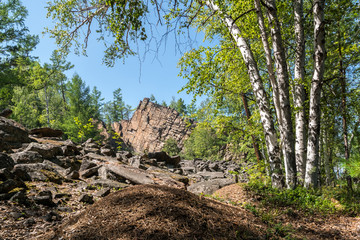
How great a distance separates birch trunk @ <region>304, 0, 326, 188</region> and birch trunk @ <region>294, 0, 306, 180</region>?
302 millimetres

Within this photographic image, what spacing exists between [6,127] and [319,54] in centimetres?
1123

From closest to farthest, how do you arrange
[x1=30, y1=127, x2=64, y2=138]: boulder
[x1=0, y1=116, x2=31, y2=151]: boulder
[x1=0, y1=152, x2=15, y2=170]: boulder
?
[x1=0, y1=152, x2=15, y2=170]: boulder → [x1=0, y1=116, x2=31, y2=151]: boulder → [x1=30, y1=127, x2=64, y2=138]: boulder

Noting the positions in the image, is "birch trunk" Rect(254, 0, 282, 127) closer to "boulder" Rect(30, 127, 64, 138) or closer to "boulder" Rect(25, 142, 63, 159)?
"boulder" Rect(25, 142, 63, 159)

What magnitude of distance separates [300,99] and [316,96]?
77cm

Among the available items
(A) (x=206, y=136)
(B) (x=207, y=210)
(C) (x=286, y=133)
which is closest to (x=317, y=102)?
(C) (x=286, y=133)

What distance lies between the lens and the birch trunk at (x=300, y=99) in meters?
5.65

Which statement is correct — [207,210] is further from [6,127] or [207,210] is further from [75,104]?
[75,104]

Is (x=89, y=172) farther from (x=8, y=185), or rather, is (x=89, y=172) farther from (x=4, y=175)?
(x=8, y=185)

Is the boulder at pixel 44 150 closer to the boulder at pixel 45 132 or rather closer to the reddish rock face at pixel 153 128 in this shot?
the boulder at pixel 45 132

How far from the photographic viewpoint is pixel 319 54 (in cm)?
519

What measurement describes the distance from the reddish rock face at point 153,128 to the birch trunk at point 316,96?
1913 inches

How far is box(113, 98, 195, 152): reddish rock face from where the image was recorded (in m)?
55.8

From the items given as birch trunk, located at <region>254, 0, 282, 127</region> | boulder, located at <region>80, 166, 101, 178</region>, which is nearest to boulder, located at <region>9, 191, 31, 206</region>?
boulder, located at <region>80, 166, 101, 178</region>

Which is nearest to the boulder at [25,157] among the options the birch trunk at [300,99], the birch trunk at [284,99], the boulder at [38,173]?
the boulder at [38,173]
